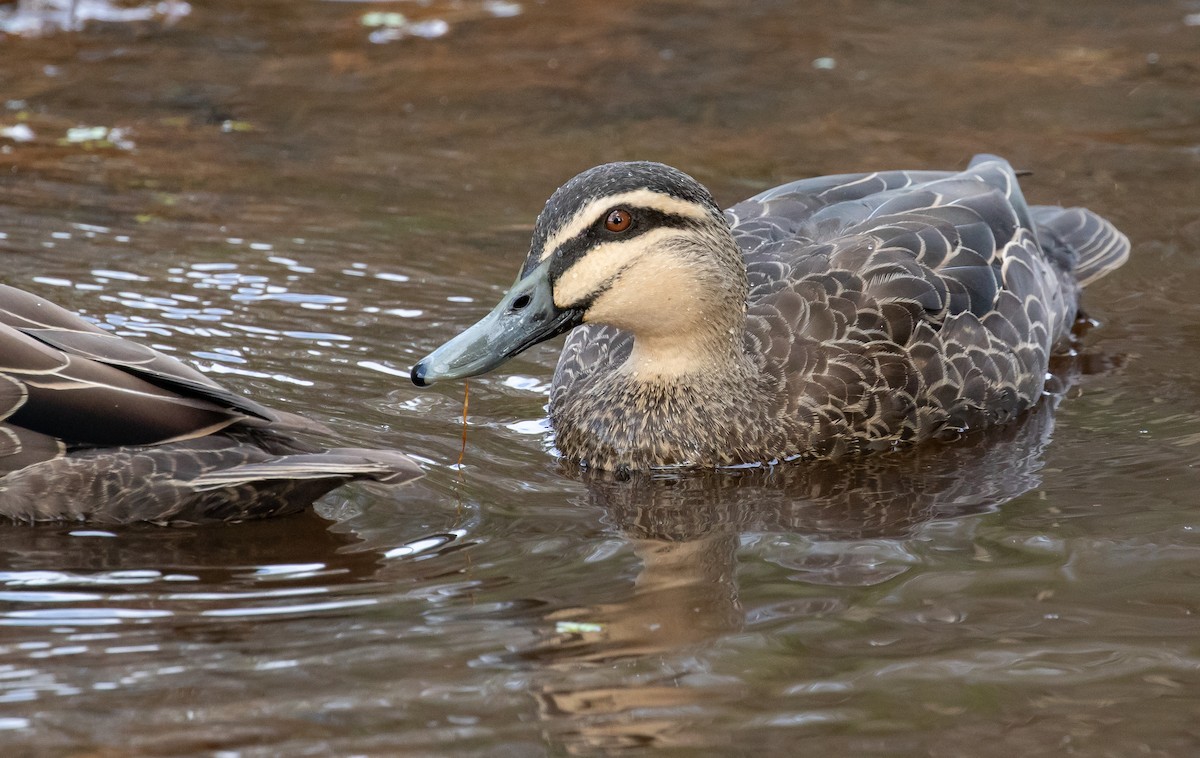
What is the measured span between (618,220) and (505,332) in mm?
663

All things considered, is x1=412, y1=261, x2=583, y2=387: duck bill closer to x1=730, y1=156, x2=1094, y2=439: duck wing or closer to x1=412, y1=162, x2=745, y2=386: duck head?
x1=412, y1=162, x2=745, y2=386: duck head

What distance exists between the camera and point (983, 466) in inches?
278

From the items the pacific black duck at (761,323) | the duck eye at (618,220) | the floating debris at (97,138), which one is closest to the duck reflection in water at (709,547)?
the pacific black duck at (761,323)

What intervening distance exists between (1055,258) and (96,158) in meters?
5.92

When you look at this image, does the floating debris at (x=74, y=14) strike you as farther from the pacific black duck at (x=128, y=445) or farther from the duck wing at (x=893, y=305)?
the pacific black duck at (x=128, y=445)

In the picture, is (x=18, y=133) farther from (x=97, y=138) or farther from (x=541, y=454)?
(x=541, y=454)

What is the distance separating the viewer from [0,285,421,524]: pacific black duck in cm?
572

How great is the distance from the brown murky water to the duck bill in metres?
→ 0.50

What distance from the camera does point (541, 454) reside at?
283 inches

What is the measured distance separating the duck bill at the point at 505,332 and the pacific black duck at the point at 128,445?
62 centimetres

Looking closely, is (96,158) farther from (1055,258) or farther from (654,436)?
(1055,258)

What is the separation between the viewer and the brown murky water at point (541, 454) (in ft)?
15.4

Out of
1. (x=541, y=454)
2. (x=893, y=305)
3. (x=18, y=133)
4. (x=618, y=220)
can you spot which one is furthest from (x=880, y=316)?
(x=18, y=133)

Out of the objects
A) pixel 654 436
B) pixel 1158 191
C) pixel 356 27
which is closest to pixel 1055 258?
pixel 1158 191
